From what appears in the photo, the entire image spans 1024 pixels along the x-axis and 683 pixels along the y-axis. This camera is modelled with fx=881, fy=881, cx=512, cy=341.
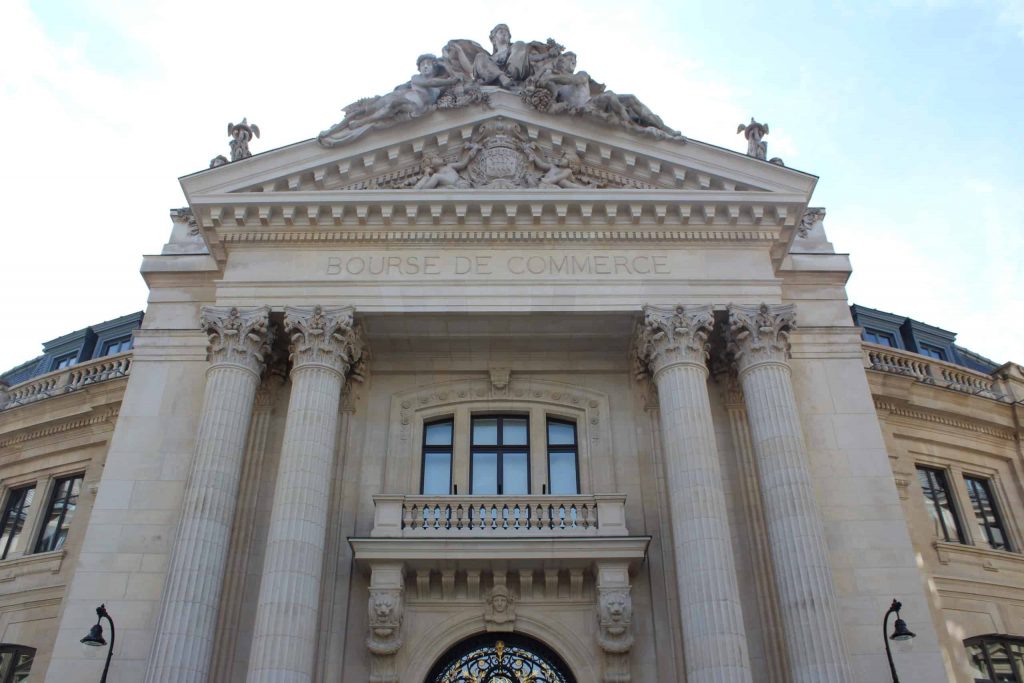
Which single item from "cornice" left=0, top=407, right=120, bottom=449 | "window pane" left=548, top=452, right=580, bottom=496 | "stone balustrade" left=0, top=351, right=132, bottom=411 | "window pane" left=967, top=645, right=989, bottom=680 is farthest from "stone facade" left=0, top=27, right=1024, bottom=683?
"stone balustrade" left=0, top=351, right=132, bottom=411

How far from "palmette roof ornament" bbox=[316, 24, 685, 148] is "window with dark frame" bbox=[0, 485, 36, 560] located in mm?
13230

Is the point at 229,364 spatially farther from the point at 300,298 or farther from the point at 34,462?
the point at 34,462

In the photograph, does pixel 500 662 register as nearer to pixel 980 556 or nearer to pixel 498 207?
pixel 498 207

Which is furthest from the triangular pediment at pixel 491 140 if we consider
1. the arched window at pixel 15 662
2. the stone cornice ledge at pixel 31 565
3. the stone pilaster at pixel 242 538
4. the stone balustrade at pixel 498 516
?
the arched window at pixel 15 662

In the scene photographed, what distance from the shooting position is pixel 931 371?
24.8 meters

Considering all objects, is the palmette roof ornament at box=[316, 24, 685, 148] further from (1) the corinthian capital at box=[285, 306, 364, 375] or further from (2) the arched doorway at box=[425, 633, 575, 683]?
(2) the arched doorway at box=[425, 633, 575, 683]

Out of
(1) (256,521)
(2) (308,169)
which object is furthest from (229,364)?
(2) (308,169)

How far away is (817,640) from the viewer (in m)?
14.9

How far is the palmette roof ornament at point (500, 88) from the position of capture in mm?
20359

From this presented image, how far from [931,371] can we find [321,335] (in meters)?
17.1

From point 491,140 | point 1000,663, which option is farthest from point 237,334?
point 1000,663

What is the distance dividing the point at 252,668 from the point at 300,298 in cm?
764

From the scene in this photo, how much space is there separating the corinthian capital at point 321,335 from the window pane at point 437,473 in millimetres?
2861

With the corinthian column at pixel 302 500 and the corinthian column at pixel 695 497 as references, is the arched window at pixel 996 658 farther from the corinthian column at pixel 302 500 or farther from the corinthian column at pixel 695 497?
the corinthian column at pixel 302 500
